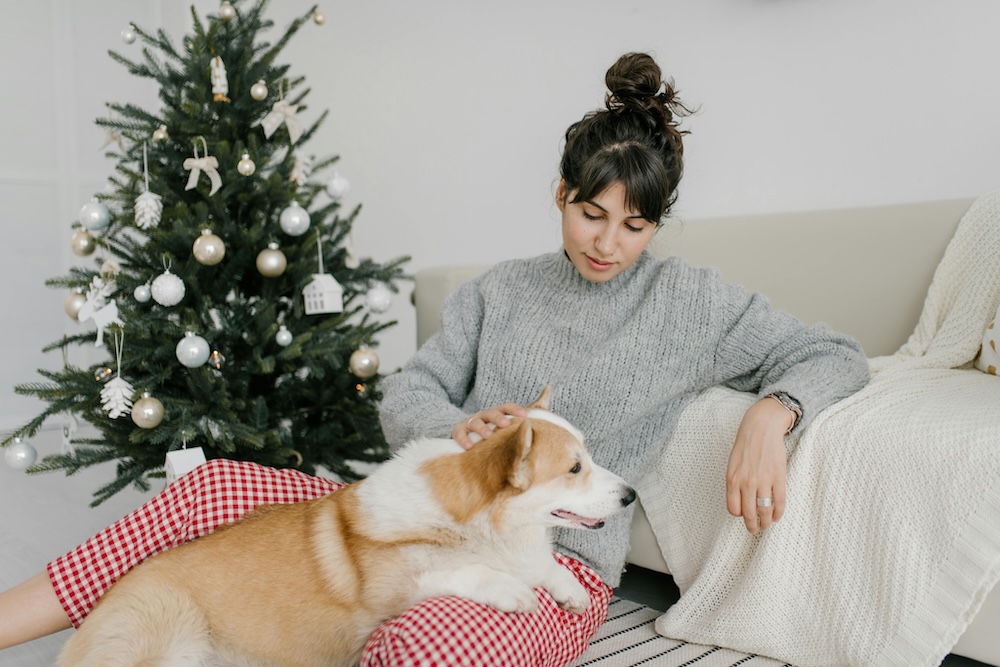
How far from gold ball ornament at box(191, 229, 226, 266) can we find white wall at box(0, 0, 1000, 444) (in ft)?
4.90

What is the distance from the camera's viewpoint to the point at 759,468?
1379mm

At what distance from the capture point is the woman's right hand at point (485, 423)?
4.59ft

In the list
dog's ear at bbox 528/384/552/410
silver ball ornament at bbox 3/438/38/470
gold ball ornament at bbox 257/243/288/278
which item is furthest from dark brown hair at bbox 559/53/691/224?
silver ball ornament at bbox 3/438/38/470

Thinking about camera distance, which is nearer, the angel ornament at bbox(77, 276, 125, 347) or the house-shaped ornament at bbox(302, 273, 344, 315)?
the angel ornament at bbox(77, 276, 125, 347)

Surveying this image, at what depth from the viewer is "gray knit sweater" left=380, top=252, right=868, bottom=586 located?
5.19 feet

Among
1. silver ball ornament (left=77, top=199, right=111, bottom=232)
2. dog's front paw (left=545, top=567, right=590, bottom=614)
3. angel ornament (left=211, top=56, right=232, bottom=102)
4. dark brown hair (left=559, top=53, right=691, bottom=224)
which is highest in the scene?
angel ornament (left=211, top=56, right=232, bottom=102)

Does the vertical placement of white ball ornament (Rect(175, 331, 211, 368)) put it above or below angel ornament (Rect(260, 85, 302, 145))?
below

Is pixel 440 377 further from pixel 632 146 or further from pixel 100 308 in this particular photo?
pixel 100 308

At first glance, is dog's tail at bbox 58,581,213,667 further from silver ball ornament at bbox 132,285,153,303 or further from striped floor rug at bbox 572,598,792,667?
silver ball ornament at bbox 132,285,153,303

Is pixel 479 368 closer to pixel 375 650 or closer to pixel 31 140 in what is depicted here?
pixel 375 650

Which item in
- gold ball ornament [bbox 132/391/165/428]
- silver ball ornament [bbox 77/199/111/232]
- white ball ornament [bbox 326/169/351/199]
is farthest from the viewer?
white ball ornament [bbox 326/169/351/199]

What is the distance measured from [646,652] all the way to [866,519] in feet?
1.59

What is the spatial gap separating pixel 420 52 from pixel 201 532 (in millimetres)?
2825

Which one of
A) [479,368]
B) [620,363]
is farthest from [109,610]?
[620,363]
